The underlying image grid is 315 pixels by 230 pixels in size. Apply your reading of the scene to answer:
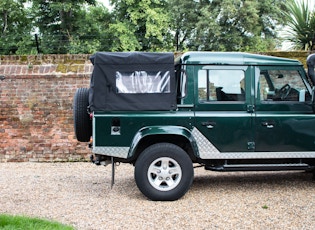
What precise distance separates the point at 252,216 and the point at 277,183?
2.25 meters

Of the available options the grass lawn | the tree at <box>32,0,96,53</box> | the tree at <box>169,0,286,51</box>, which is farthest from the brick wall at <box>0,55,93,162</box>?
the tree at <box>169,0,286,51</box>

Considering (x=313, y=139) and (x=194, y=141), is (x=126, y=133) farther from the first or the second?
(x=313, y=139)

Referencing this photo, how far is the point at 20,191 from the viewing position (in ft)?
24.2

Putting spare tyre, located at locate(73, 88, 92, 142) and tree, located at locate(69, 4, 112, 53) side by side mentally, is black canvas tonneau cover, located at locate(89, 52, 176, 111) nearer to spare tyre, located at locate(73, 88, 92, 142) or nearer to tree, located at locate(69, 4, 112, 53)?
spare tyre, located at locate(73, 88, 92, 142)

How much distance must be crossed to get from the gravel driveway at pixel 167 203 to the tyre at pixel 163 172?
15 cm

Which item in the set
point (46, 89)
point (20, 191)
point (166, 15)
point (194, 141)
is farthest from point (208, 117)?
point (166, 15)

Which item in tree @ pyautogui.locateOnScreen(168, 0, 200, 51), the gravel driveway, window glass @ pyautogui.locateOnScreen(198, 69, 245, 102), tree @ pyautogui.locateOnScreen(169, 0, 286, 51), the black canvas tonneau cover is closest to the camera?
the gravel driveway

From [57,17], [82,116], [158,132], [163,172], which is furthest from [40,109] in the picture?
[57,17]

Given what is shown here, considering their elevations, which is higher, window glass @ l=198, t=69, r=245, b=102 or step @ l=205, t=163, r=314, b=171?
window glass @ l=198, t=69, r=245, b=102

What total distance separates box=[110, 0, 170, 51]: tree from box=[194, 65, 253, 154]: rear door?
1304cm

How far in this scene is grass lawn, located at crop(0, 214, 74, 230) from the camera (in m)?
4.93

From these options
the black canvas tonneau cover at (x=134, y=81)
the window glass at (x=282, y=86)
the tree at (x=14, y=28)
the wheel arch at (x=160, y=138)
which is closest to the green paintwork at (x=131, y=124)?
the wheel arch at (x=160, y=138)

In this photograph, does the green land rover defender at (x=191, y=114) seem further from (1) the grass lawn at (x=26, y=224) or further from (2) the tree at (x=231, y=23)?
(2) the tree at (x=231, y=23)

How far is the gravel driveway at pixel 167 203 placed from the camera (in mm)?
5508
